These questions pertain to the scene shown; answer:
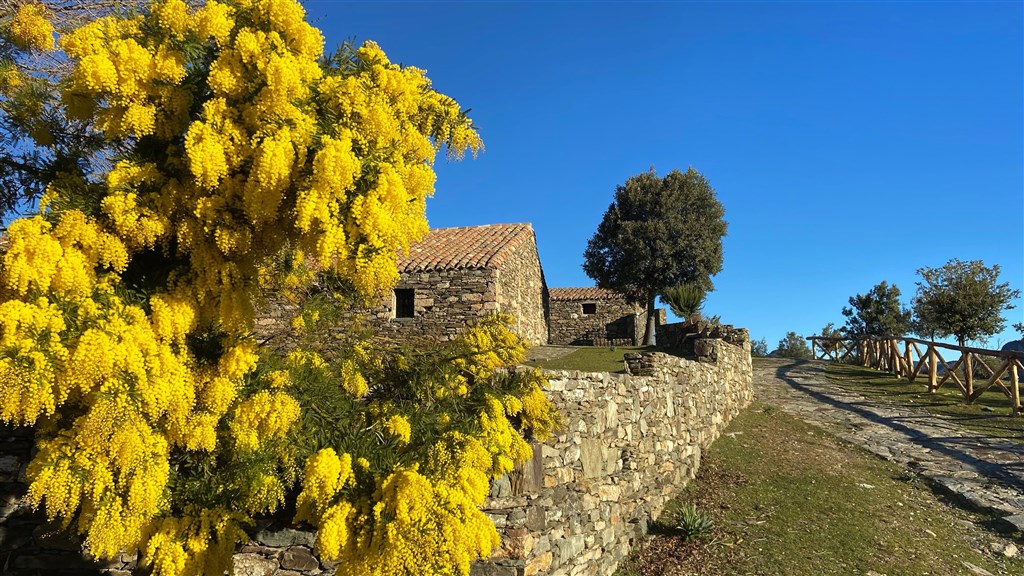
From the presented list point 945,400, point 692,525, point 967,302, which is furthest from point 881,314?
point 692,525

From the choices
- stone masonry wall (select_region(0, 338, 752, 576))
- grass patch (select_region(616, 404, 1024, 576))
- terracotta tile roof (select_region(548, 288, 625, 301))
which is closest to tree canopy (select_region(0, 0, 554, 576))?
stone masonry wall (select_region(0, 338, 752, 576))

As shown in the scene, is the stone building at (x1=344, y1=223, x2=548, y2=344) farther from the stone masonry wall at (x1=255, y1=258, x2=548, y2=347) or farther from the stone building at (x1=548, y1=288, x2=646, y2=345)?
the stone building at (x1=548, y1=288, x2=646, y2=345)

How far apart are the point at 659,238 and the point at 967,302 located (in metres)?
14.7

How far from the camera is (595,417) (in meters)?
8.12

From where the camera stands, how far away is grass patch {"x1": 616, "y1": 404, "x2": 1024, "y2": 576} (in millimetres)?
8125

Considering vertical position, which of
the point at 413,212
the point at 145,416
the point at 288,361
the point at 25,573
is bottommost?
the point at 25,573

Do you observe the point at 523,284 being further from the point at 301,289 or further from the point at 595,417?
the point at 301,289

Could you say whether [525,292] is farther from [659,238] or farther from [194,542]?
[194,542]

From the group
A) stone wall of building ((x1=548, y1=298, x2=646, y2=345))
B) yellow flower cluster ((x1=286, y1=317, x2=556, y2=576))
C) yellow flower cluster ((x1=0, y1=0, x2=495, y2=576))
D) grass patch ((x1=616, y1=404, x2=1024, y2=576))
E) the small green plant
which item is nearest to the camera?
yellow flower cluster ((x1=0, y1=0, x2=495, y2=576))

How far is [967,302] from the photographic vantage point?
1115 inches

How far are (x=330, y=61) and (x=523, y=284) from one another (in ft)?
54.8

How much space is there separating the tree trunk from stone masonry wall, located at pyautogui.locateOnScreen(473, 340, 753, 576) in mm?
17376

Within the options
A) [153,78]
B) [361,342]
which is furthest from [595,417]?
[153,78]

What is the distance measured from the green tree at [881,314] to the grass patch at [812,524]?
3588cm
